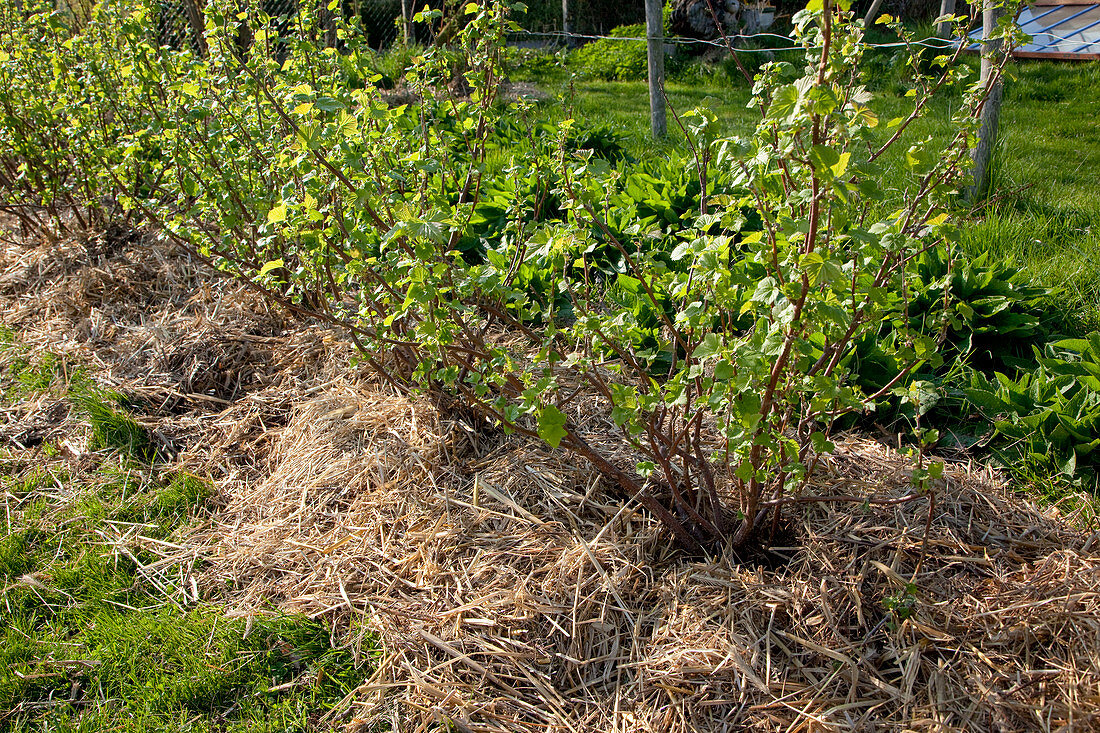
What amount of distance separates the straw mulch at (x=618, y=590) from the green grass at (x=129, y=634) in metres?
0.10

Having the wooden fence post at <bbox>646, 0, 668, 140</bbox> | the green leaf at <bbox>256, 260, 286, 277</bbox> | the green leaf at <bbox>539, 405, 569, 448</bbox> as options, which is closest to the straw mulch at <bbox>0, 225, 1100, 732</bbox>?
the green leaf at <bbox>539, 405, 569, 448</bbox>

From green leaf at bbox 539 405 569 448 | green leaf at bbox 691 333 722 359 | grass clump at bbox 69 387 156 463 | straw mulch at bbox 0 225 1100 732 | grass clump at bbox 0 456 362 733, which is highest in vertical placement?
green leaf at bbox 691 333 722 359

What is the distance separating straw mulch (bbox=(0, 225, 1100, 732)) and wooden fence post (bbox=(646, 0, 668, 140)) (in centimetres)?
328

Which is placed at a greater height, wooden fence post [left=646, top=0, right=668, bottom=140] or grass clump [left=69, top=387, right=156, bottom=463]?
wooden fence post [left=646, top=0, right=668, bottom=140]

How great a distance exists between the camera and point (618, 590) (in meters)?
2.12

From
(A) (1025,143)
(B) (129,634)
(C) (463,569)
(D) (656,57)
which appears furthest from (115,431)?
(A) (1025,143)

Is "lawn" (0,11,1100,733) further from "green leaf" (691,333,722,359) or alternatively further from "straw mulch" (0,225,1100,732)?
"green leaf" (691,333,722,359)

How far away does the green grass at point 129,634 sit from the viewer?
81.3 inches

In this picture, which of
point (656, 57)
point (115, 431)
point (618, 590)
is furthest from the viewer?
point (656, 57)

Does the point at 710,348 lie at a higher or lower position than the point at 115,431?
higher

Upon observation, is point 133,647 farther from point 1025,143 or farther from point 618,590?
point 1025,143

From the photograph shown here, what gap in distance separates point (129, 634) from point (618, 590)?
1465mm

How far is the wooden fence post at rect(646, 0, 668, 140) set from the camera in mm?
4988

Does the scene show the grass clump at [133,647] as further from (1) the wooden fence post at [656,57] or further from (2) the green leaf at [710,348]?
(1) the wooden fence post at [656,57]
